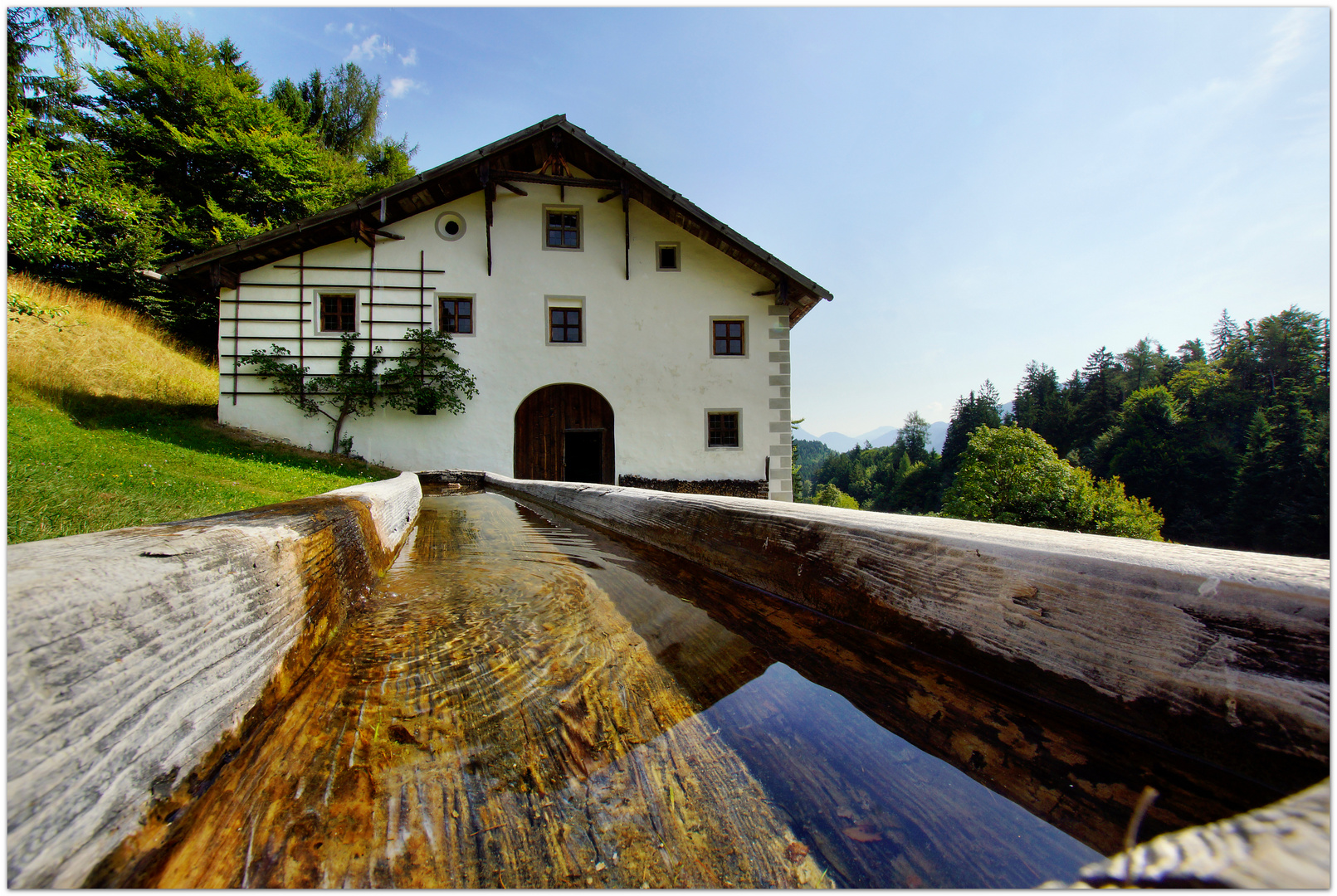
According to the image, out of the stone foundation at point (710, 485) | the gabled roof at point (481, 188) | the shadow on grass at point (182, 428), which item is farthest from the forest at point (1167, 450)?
the shadow on grass at point (182, 428)

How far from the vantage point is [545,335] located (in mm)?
12453

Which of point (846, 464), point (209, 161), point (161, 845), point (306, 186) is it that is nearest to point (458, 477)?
point (161, 845)

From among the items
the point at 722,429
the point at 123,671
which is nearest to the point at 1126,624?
the point at 123,671

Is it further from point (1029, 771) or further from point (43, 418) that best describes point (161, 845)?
point (43, 418)

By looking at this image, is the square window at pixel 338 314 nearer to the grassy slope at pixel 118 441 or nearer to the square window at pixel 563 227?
the grassy slope at pixel 118 441

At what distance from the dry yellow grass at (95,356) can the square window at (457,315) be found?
6.46m

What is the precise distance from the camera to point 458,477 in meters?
8.94

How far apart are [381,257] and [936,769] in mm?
14138

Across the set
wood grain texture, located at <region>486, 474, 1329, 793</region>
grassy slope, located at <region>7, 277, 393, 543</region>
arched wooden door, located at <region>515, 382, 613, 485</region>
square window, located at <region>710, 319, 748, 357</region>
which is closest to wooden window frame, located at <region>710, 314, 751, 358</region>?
square window, located at <region>710, 319, 748, 357</region>

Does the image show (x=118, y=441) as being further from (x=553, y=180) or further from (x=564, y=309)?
(x=553, y=180)

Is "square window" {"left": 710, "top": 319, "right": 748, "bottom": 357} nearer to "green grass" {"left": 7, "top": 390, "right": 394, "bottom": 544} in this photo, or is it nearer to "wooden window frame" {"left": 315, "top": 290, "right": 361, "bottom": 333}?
"green grass" {"left": 7, "top": 390, "right": 394, "bottom": 544}

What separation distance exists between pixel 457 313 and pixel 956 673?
13.3m

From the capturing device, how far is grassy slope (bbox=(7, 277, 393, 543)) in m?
3.66

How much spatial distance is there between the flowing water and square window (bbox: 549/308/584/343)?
12.3 metres
